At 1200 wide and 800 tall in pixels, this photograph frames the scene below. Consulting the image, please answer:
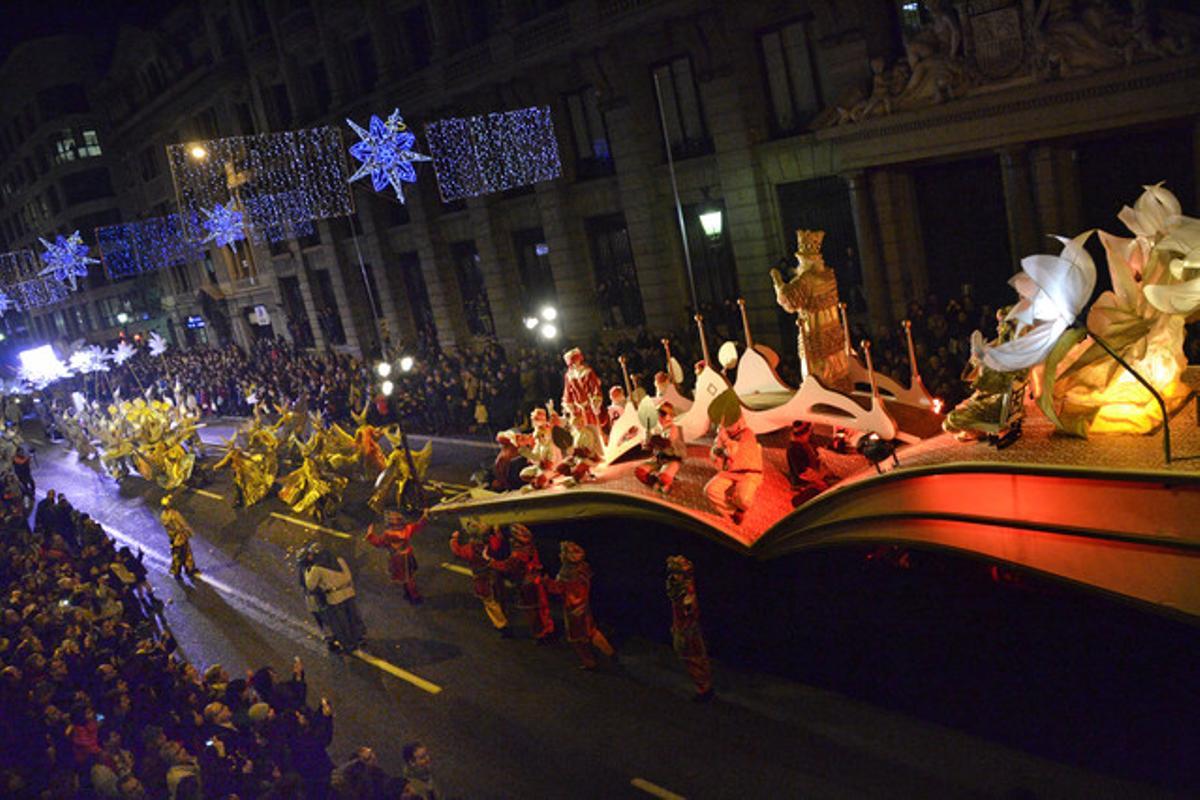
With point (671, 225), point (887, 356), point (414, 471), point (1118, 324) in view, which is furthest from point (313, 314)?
point (1118, 324)

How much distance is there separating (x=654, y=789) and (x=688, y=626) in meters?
1.70

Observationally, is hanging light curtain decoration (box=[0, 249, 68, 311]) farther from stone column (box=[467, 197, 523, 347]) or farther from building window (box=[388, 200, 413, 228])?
stone column (box=[467, 197, 523, 347])

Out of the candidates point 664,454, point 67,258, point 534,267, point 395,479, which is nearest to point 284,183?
point 534,267

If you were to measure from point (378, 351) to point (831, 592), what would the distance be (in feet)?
107

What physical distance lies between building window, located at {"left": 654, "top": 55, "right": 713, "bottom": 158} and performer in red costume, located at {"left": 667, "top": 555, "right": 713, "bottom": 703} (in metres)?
16.9

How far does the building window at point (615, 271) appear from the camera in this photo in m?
27.8

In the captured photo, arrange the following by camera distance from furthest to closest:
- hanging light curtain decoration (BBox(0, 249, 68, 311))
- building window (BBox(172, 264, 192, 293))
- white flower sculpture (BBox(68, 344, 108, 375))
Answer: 1. building window (BBox(172, 264, 192, 293))
2. white flower sculpture (BBox(68, 344, 108, 375))
3. hanging light curtain decoration (BBox(0, 249, 68, 311))

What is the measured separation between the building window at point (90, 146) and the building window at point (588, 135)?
49163 millimetres

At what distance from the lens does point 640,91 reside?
25.4 m

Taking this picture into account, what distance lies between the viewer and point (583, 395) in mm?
13641

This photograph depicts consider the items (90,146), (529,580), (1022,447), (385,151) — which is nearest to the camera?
(1022,447)

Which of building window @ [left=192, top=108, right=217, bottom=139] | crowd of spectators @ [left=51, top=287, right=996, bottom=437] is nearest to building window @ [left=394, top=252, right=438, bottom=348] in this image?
crowd of spectators @ [left=51, top=287, right=996, bottom=437]

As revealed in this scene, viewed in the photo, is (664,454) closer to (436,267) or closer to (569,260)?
(569,260)

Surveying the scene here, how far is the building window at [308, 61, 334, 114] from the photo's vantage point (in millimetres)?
37750
